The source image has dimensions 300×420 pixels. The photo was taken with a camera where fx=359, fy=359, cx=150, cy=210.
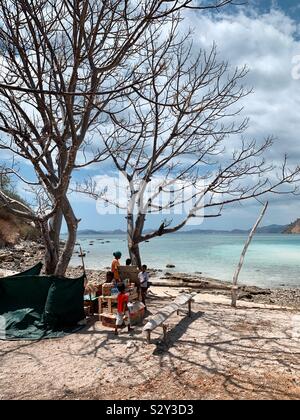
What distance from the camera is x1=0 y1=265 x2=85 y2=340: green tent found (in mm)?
8070

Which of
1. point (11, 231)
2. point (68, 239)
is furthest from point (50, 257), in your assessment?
point (11, 231)

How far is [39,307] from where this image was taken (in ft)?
27.5

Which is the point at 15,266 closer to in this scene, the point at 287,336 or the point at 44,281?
the point at 44,281

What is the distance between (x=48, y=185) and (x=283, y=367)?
6.91 meters

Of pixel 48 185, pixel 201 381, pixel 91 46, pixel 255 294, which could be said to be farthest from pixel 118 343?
pixel 255 294

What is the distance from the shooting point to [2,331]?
8.07m

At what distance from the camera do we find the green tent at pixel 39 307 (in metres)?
8.07

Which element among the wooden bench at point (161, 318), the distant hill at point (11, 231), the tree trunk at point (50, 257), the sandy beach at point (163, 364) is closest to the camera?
the sandy beach at point (163, 364)

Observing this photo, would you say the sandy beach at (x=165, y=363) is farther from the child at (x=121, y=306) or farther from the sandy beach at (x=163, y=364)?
the child at (x=121, y=306)

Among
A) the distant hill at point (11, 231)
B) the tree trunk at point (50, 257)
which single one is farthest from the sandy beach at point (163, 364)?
the distant hill at point (11, 231)

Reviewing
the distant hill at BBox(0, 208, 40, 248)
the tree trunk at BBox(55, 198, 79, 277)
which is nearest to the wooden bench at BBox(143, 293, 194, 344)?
the tree trunk at BBox(55, 198, 79, 277)

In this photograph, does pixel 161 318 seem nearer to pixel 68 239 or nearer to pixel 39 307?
pixel 39 307

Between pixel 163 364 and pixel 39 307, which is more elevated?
pixel 39 307

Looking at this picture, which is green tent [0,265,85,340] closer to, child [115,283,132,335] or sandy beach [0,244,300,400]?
sandy beach [0,244,300,400]
